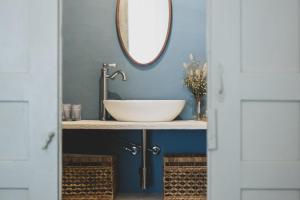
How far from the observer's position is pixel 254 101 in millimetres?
1871

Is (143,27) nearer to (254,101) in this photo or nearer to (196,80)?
(196,80)

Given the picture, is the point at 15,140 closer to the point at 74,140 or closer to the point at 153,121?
the point at 153,121

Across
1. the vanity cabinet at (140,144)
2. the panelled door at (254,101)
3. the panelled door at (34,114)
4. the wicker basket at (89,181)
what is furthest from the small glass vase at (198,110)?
the panelled door at (34,114)

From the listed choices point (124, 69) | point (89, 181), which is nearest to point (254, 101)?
point (89, 181)

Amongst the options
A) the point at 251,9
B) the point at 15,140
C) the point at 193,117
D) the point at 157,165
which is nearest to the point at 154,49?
the point at 193,117

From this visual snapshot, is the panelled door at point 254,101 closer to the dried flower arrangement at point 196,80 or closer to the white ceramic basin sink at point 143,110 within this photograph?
the white ceramic basin sink at point 143,110

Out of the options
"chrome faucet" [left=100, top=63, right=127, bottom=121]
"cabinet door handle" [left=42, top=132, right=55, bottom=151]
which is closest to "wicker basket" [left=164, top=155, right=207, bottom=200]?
"chrome faucet" [left=100, top=63, right=127, bottom=121]

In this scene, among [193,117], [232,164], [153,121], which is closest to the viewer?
[232,164]

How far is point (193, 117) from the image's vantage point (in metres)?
2.99

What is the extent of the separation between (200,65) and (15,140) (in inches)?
60.6

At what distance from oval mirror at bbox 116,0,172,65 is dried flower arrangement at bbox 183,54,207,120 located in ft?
0.80

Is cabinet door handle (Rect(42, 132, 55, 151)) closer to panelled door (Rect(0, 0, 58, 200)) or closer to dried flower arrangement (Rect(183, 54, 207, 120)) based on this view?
panelled door (Rect(0, 0, 58, 200))

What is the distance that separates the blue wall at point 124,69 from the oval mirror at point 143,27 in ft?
0.15

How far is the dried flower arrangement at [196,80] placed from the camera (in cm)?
288
